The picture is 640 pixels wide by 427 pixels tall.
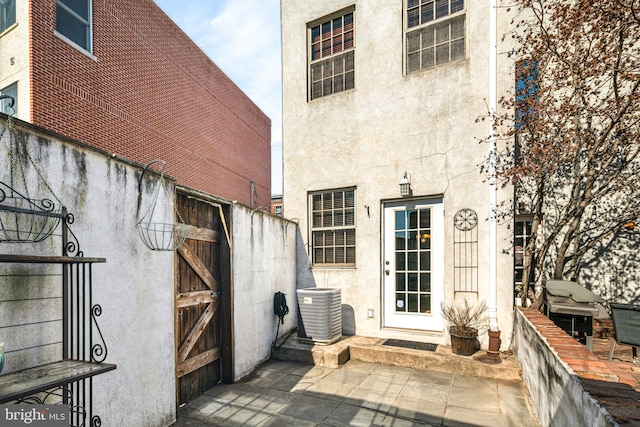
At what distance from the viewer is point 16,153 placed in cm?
223

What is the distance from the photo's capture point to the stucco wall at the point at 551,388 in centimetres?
197

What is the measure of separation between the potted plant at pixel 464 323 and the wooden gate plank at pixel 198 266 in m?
3.63

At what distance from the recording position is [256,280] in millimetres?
5273

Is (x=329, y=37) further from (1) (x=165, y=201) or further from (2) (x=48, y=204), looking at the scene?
(2) (x=48, y=204)

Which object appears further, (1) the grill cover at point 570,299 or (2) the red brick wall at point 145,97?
(2) the red brick wall at point 145,97

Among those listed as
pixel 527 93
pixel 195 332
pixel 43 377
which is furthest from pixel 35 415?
pixel 527 93

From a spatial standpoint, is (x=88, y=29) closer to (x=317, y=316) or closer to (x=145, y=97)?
(x=145, y=97)

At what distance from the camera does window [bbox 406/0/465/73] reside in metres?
5.83

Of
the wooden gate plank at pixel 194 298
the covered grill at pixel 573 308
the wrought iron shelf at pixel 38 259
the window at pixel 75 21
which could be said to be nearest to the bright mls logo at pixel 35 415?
the wrought iron shelf at pixel 38 259

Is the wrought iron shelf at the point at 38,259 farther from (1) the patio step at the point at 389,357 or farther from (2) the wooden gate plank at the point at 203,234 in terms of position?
(1) the patio step at the point at 389,357

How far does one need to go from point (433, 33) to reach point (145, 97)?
33.9 ft

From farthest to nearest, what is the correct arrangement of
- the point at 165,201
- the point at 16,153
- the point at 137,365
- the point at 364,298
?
the point at 364,298
the point at 165,201
the point at 137,365
the point at 16,153

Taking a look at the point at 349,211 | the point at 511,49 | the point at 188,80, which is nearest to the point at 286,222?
the point at 349,211

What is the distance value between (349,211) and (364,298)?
1663 mm
